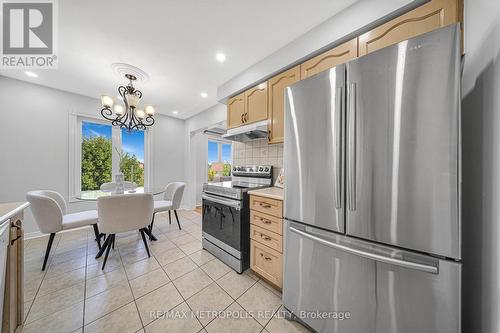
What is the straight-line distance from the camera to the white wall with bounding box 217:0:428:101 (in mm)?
1229

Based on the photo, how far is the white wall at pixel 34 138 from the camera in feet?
8.31

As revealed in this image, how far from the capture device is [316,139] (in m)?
1.12

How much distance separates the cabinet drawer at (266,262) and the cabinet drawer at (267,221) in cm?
21

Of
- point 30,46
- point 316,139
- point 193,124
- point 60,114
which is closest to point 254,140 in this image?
point 316,139

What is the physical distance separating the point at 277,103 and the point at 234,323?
214 centimetres

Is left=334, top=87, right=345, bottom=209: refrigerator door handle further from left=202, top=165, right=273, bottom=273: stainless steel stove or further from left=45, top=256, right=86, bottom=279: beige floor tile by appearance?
left=45, top=256, right=86, bottom=279: beige floor tile

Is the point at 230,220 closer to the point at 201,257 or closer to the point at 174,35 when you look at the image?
the point at 201,257

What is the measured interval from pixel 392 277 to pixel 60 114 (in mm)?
4782

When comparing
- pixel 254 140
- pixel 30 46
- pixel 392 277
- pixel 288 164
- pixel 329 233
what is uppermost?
pixel 30 46

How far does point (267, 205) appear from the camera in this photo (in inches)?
62.9

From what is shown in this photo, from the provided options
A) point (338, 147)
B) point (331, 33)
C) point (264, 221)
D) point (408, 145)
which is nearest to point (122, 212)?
point (264, 221)

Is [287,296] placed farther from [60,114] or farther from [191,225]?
[60,114]

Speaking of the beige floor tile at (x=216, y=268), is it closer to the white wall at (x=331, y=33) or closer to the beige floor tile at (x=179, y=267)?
the beige floor tile at (x=179, y=267)

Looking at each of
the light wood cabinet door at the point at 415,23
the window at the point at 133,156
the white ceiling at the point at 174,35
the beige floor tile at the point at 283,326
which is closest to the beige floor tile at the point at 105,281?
the beige floor tile at the point at 283,326
